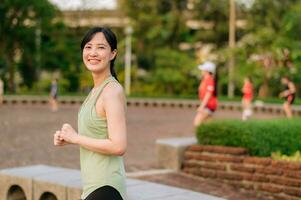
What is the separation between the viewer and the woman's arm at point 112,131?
3094 mm

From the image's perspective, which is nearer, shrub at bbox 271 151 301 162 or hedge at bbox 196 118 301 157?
shrub at bbox 271 151 301 162

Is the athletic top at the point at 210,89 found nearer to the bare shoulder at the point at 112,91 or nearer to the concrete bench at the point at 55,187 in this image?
the concrete bench at the point at 55,187

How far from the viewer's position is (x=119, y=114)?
3102 mm

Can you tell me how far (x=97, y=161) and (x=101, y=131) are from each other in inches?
6.8

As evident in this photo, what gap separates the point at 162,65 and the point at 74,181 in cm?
3090

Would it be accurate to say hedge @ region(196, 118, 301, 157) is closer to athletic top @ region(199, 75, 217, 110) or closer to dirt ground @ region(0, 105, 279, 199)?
dirt ground @ region(0, 105, 279, 199)

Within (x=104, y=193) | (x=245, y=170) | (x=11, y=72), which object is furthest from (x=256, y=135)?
(x=11, y=72)

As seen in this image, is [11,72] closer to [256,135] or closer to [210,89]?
[210,89]

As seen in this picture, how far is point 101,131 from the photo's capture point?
125 inches

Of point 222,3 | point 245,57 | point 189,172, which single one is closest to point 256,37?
point 245,57

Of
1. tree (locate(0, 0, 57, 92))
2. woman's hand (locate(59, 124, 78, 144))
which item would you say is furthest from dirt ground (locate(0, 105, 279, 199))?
tree (locate(0, 0, 57, 92))

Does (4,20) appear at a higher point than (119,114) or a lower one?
higher

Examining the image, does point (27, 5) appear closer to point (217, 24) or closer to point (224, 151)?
point (217, 24)

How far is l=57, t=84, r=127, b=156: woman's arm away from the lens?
122 inches
